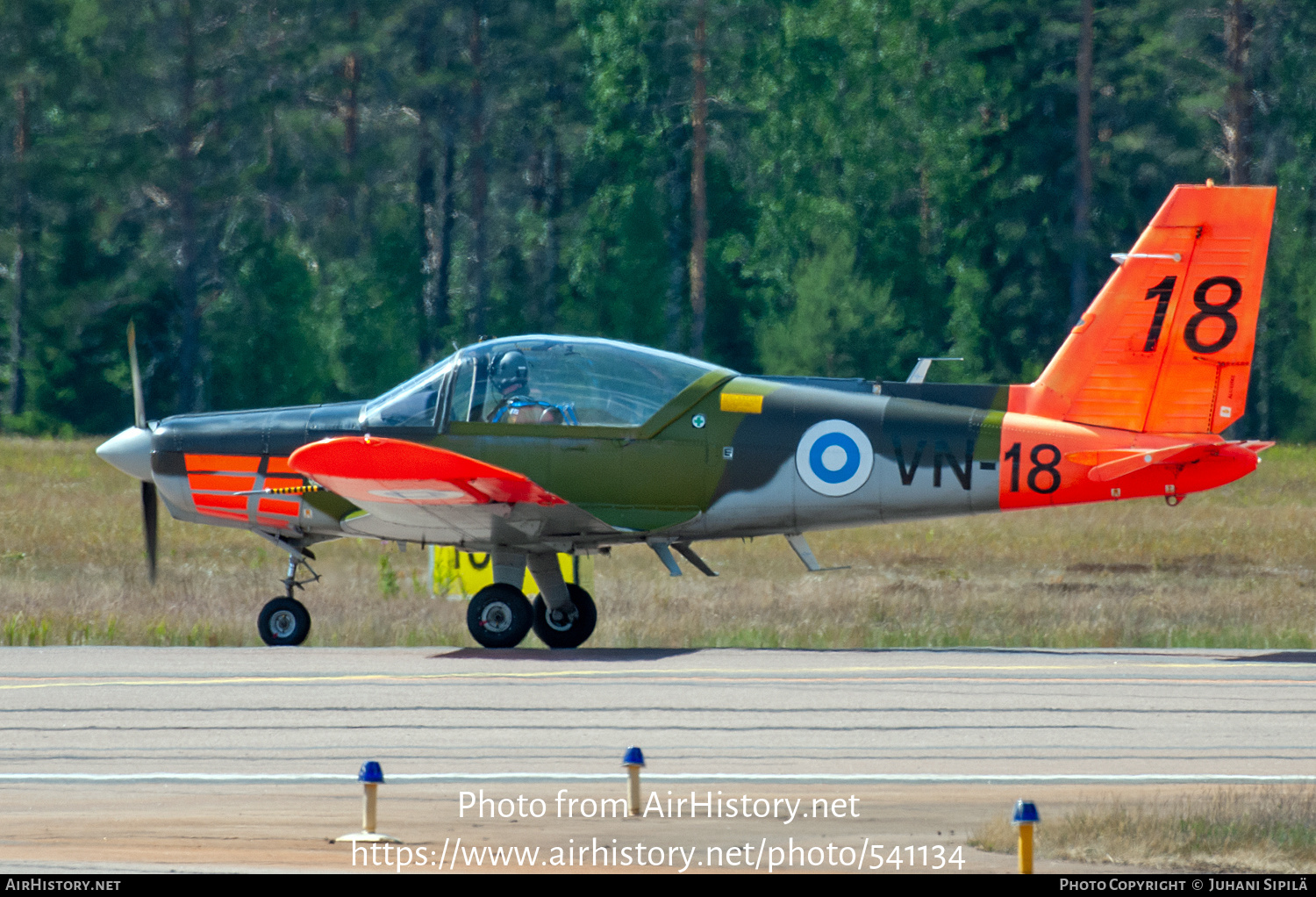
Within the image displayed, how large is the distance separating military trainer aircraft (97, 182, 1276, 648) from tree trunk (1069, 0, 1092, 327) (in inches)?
1332

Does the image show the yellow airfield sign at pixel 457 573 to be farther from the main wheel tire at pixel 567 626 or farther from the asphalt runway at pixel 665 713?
the asphalt runway at pixel 665 713

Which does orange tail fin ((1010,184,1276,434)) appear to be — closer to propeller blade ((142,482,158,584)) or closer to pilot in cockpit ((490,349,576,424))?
pilot in cockpit ((490,349,576,424))

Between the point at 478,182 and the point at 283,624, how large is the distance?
42.0m

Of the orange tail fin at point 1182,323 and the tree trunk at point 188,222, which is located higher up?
the tree trunk at point 188,222

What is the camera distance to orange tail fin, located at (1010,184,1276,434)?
13812 millimetres

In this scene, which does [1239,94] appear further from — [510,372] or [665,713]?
[665,713]

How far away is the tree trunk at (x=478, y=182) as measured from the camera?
174 feet

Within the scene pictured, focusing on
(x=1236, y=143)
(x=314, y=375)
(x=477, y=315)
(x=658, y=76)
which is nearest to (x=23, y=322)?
(x=314, y=375)

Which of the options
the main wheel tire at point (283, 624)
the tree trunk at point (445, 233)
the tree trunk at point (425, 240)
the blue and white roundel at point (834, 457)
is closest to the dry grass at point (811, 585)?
the main wheel tire at point (283, 624)

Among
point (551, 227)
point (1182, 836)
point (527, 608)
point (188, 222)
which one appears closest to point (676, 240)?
point (551, 227)

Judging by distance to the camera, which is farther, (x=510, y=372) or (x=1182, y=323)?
(x=510, y=372)

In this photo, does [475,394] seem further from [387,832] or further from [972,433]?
[387,832]

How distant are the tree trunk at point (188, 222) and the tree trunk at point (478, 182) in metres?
Answer: 8.45

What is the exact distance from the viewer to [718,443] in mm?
14492
